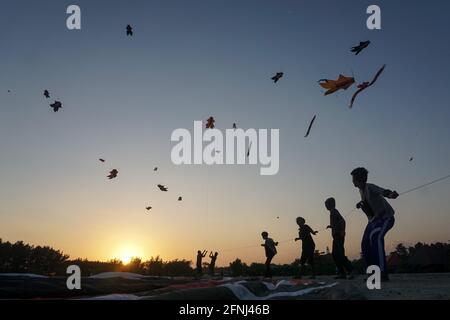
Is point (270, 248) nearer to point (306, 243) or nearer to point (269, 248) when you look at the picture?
point (269, 248)

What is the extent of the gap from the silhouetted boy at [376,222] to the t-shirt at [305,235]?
14.9 ft

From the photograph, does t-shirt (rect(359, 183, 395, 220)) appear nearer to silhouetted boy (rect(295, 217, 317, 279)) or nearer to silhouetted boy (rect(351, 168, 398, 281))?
silhouetted boy (rect(351, 168, 398, 281))

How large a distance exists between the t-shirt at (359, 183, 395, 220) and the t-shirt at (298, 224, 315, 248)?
4767 mm

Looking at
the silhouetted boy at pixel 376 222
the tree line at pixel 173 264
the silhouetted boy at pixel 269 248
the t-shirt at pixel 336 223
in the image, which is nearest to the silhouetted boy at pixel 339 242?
the t-shirt at pixel 336 223

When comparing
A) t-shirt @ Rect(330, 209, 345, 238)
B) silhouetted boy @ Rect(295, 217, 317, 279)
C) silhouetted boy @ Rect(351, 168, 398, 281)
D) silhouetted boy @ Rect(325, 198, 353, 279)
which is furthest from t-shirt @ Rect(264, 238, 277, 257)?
silhouetted boy @ Rect(351, 168, 398, 281)

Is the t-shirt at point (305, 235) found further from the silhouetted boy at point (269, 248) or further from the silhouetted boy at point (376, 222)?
the silhouetted boy at point (376, 222)

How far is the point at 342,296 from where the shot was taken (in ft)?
14.2

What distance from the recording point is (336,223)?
9852mm

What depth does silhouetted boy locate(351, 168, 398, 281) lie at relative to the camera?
691 centimetres

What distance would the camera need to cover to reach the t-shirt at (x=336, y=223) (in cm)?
980

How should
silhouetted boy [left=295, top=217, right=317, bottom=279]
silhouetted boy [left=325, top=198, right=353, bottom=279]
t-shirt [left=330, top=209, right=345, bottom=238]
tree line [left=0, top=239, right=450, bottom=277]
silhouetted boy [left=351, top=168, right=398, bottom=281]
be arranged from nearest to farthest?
silhouetted boy [left=351, top=168, right=398, bottom=281]
silhouetted boy [left=325, top=198, right=353, bottom=279]
t-shirt [left=330, top=209, right=345, bottom=238]
silhouetted boy [left=295, top=217, right=317, bottom=279]
tree line [left=0, top=239, right=450, bottom=277]

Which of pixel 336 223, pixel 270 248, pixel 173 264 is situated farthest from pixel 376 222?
pixel 173 264
